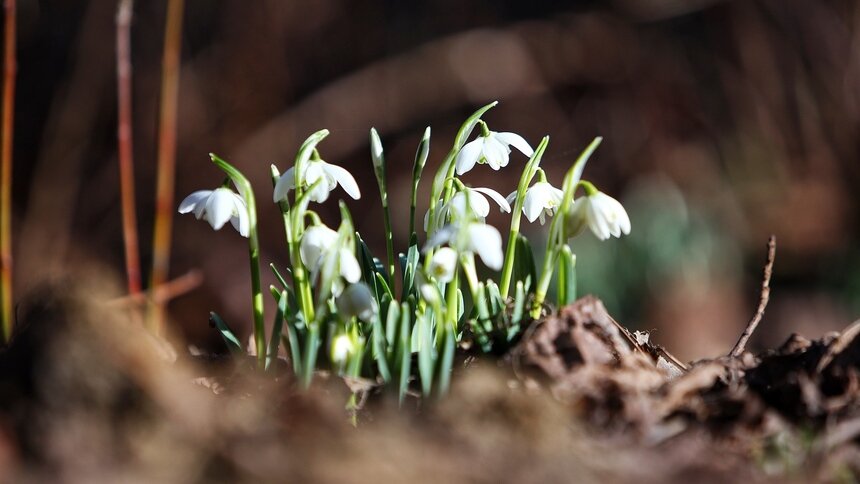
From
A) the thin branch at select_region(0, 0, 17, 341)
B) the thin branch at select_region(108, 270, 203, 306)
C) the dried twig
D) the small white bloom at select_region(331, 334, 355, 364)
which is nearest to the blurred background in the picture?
the thin branch at select_region(108, 270, 203, 306)

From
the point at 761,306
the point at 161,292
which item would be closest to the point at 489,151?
the point at 761,306

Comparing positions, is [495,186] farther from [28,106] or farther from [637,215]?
[28,106]

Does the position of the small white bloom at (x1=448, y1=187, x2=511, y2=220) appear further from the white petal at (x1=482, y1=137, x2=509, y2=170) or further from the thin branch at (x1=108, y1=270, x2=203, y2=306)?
the thin branch at (x1=108, y1=270, x2=203, y2=306)

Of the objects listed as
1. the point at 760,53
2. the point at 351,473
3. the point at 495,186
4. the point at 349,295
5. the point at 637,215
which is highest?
the point at 760,53

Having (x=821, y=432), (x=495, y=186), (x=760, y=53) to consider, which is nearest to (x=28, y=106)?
(x=495, y=186)

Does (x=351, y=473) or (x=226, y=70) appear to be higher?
(x=226, y=70)

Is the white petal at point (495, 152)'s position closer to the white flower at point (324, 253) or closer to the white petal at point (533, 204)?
the white petal at point (533, 204)
